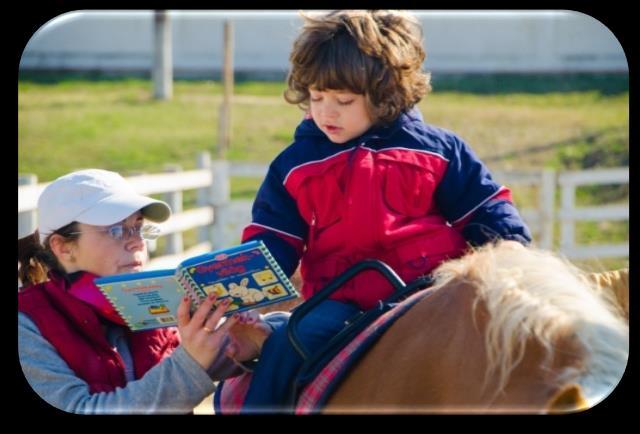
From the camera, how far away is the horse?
2037 mm

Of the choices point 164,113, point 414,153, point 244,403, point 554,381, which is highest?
point 414,153

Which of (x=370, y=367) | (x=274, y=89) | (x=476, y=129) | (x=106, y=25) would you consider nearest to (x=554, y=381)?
(x=370, y=367)

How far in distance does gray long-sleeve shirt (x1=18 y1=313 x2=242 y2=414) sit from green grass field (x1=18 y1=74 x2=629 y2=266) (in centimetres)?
1125

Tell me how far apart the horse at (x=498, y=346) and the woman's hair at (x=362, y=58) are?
69cm

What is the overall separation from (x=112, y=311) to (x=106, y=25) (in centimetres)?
1583

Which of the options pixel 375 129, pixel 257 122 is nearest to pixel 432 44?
pixel 257 122

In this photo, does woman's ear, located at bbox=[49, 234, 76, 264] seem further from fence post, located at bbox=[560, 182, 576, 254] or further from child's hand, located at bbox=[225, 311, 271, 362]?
fence post, located at bbox=[560, 182, 576, 254]

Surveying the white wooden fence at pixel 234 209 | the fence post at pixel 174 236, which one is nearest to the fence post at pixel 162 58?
the white wooden fence at pixel 234 209

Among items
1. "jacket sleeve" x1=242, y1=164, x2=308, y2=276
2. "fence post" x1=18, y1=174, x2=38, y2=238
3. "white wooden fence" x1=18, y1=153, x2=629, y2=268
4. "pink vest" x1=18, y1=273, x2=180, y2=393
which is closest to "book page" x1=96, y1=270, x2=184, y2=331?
"pink vest" x1=18, y1=273, x2=180, y2=393

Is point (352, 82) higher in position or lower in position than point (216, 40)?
higher

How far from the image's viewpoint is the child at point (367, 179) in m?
2.86

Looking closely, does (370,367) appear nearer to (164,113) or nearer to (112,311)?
(112,311)

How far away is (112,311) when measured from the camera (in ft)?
9.31

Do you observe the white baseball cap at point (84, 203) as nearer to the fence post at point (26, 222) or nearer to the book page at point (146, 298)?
the book page at point (146, 298)
